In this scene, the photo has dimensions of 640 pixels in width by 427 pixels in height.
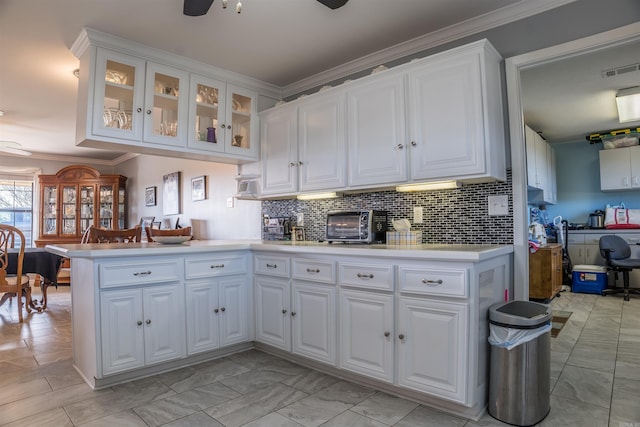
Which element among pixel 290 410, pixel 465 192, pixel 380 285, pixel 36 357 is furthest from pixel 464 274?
pixel 36 357

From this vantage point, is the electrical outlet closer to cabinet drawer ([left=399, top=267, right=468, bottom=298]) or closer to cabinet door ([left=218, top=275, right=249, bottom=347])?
cabinet drawer ([left=399, top=267, right=468, bottom=298])

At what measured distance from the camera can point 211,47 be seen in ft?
9.75

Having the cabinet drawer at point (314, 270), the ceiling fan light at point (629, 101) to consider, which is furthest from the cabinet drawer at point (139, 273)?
the ceiling fan light at point (629, 101)

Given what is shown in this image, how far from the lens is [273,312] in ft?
9.53

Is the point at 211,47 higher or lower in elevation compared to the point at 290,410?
higher

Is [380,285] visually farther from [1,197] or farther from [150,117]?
[1,197]

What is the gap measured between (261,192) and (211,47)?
4.31ft

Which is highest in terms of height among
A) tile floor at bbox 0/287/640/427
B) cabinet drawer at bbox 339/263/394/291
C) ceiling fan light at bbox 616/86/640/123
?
ceiling fan light at bbox 616/86/640/123

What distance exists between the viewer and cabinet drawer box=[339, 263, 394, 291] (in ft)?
7.25

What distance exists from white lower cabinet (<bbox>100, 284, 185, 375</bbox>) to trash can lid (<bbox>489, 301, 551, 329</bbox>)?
2.06 metres

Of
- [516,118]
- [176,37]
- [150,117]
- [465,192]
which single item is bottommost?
[465,192]

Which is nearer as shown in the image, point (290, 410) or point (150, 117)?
point (290, 410)

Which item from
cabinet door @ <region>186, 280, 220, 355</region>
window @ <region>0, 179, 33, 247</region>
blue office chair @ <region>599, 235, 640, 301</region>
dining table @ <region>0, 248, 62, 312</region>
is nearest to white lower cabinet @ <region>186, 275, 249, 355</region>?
cabinet door @ <region>186, 280, 220, 355</region>

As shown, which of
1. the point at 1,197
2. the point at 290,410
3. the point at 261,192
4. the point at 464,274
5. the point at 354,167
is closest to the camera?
the point at 464,274
